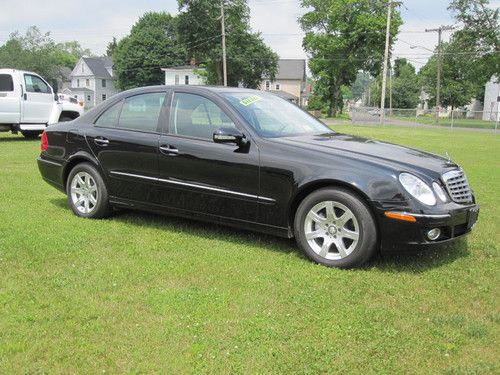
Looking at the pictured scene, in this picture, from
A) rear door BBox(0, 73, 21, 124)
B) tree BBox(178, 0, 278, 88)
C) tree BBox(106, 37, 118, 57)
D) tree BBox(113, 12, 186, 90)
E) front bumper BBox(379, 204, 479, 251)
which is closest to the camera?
front bumper BBox(379, 204, 479, 251)

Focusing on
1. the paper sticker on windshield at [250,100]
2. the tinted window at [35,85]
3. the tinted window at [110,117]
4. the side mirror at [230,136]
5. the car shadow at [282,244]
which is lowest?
the car shadow at [282,244]

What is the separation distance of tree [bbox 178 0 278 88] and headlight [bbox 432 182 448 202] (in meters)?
62.9

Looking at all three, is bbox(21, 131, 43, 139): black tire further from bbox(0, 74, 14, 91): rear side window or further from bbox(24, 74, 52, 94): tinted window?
bbox(0, 74, 14, 91): rear side window

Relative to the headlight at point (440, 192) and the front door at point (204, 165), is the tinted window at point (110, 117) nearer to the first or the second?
the front door at point (204, 165)

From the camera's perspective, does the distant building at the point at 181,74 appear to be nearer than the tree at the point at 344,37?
No

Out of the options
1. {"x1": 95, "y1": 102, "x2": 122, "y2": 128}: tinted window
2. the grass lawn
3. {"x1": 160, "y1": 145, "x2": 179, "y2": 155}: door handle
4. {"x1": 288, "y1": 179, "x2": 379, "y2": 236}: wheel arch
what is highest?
{"x1": 95, "y1": 102, "x2": 122, "y2": 128}: tinted window

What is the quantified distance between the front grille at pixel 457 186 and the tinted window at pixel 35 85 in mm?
14763

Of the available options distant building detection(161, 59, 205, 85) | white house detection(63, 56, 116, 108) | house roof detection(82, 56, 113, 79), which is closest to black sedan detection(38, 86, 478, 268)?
distant building detection(161, 59, 205, 85)

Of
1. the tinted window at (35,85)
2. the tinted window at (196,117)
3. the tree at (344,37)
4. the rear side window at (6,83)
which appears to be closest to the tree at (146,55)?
the tree at (344,37)

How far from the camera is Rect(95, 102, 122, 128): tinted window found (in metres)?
6.06

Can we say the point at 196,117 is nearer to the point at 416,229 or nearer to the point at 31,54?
the point at 416,229

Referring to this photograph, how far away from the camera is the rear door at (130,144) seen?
18.4ft

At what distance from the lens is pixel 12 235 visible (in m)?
5.38

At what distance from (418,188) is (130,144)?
2968mm
